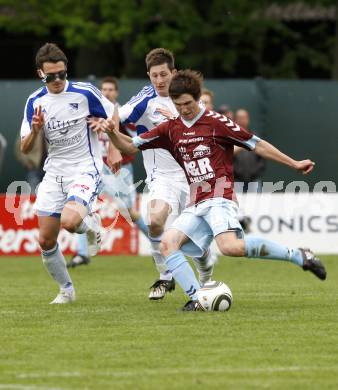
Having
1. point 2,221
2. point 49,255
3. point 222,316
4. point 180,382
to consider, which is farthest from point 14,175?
point 180,382

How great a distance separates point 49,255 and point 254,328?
8.23 feet

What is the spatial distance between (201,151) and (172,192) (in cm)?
191

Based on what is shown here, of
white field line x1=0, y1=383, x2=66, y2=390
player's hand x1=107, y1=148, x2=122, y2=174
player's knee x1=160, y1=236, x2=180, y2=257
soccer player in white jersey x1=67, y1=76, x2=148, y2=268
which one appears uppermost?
player's hand x1=107, y1=148, x2=122, y2=174

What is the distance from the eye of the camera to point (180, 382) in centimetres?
716

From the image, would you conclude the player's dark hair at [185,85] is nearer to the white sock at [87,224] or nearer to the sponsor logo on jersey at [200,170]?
the sponsor logo on jersey at [200,170]

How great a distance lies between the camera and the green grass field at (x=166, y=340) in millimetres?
7305

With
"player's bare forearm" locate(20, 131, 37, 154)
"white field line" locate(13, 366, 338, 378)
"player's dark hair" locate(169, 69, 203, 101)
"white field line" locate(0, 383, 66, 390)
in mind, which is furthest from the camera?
"player's bare forearm" locate(20, 131, 37, 154)

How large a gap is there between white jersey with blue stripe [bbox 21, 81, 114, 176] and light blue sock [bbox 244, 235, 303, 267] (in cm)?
191

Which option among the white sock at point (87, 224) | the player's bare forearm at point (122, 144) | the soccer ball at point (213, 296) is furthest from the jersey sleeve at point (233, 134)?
the white sock at point (87, 224)

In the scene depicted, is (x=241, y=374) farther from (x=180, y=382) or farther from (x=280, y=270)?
(x=280, y=270)

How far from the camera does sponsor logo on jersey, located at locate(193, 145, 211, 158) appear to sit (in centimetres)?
1021

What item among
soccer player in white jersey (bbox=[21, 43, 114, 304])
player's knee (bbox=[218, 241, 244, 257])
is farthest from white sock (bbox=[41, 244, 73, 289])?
player's knee (bbox=[218, 241, 244, 257])

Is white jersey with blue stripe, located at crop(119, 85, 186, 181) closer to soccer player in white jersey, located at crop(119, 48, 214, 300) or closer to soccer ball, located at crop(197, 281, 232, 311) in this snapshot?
soccer player in white jersey, located at crop(119, 48, 214, 300)

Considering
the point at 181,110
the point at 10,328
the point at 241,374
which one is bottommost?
the point at 10,328
